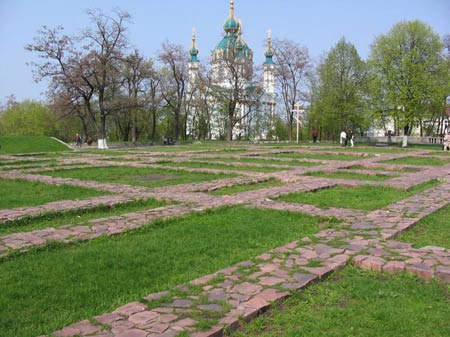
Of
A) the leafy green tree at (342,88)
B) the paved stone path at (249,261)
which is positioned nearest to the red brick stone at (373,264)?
the paved stone path at (249,261)

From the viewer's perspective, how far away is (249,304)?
11.0 ft

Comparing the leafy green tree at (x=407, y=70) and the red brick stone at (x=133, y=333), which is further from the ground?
the leafy green tree at (x=407, y=70)

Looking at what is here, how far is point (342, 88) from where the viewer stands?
38.0 m

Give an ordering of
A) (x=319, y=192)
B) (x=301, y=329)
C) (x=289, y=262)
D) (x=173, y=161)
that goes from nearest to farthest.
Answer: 1. (x=301, y=329)
2. (x=289, y=262)
3. (x=319, y=192)
4. (x=173, y=161)

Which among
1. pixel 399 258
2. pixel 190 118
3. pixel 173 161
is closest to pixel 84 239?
pixel 399 258

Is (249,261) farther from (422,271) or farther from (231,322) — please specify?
(422,271)

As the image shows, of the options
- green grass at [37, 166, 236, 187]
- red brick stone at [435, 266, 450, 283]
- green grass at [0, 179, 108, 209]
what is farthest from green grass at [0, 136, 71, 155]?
red brick stone at [435, 266, 450, 283]

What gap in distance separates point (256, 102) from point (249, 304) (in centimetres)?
4095

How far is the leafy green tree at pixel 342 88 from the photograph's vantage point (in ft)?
121

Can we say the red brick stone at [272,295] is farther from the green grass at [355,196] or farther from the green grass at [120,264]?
the green grass at [355,196]

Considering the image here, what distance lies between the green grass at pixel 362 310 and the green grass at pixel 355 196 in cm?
345

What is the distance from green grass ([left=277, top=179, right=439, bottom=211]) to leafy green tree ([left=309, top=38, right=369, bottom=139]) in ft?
92.0

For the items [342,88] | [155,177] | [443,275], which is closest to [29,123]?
[342,88]

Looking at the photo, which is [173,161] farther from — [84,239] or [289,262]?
[289,262]
